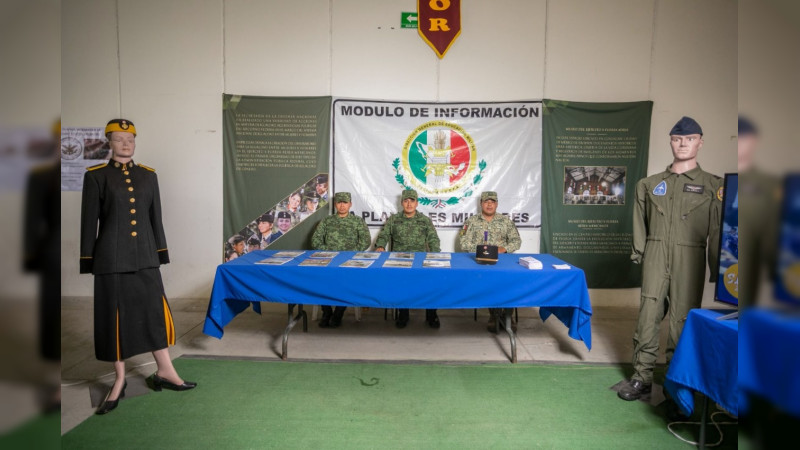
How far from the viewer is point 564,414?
210 centimetres

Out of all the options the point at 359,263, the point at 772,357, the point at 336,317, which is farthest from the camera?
the point at 336,317

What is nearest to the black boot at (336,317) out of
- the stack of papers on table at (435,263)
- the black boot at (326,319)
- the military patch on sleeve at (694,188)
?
the black boot at (326,319)

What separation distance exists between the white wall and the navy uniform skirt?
6.17 ft

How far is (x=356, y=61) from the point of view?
12.7 feet

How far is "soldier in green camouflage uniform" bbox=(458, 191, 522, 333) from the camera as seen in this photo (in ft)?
11.8

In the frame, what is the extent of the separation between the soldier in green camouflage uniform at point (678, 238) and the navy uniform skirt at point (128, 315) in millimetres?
2506

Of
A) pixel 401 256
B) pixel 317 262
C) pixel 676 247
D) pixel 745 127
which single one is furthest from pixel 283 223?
pixel 745 127

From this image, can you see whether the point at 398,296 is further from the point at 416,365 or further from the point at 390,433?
the point at 390,433

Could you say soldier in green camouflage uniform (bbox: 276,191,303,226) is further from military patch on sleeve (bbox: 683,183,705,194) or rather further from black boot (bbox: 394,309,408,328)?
military patch on sleeve (bbox: 683,183,705,194)

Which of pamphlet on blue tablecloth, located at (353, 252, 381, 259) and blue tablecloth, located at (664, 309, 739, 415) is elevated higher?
pamphlet on blue tablecloth, located at (353, 252, 381, 259)

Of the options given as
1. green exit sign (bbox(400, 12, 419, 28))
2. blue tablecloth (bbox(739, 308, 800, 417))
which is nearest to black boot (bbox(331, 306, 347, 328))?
green exit sign (bbox(400, 12, 419, 28))

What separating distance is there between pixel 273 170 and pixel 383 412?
2554 mm

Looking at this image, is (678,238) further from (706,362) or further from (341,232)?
(341,232)

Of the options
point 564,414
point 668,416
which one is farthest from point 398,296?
point 668,416
